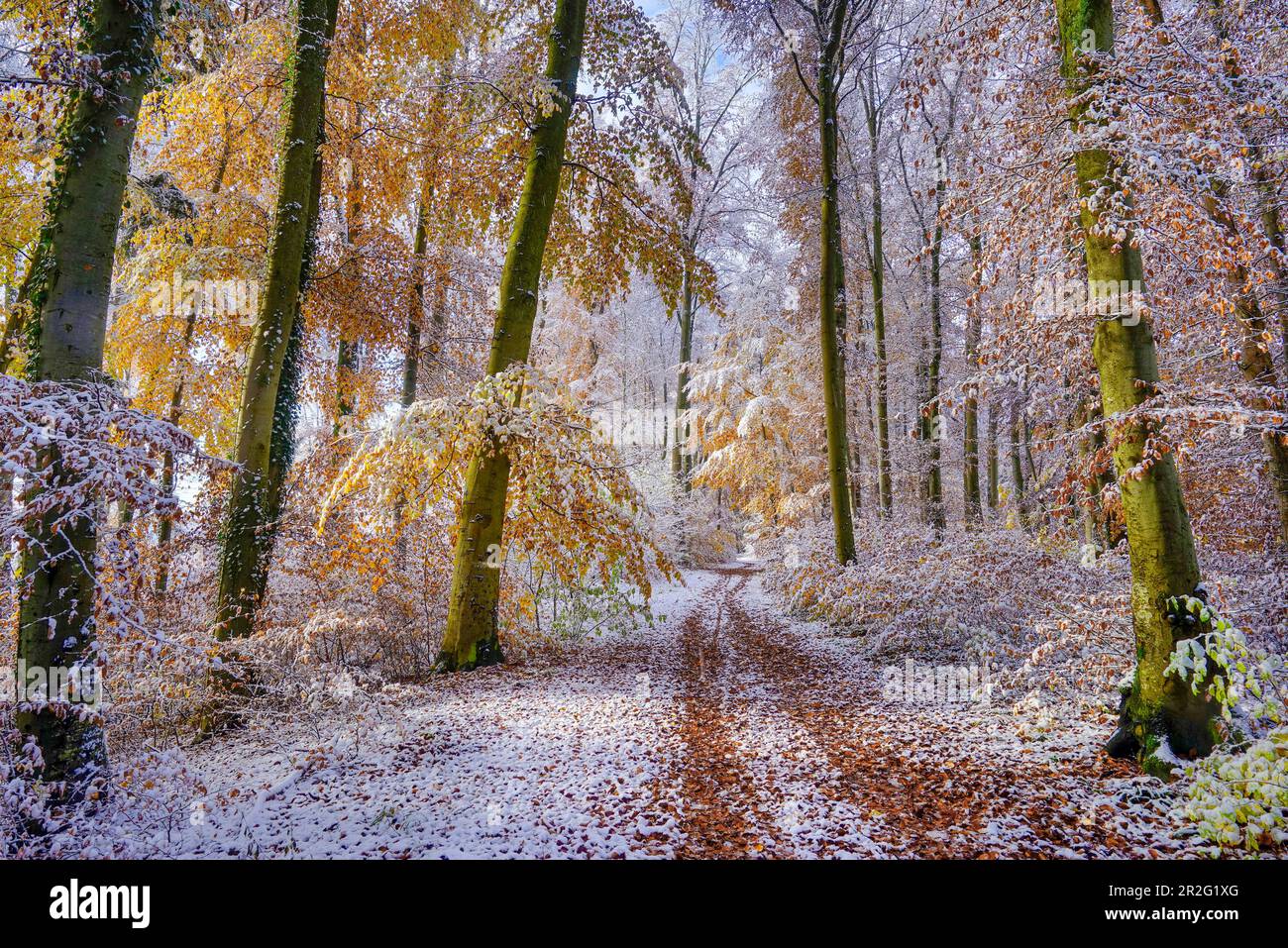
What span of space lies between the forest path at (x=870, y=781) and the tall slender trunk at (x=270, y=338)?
15.3ft

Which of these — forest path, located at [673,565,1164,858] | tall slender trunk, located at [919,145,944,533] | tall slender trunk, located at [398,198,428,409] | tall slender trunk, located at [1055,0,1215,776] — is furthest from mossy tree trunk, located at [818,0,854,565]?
tall slender trunk, located at [398,198,428,409]

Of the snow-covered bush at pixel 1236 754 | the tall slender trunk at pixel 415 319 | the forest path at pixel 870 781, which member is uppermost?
the tall slender trunk at pixel 415 319

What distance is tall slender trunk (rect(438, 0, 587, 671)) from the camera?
7.04 m

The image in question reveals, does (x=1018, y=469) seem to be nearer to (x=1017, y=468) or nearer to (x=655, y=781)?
(x=1017, y=468)

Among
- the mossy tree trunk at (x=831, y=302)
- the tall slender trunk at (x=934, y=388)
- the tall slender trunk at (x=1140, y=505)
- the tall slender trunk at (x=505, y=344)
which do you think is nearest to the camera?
the tall slender trunk at (x=1140, y=505)

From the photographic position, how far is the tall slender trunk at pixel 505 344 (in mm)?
7039

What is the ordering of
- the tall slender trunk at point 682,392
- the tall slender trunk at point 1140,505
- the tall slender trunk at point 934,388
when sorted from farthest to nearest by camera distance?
the tall slender trunk at point 682,392 → the tall slender trunk at point 934,388 → the tall slender trunk at point 1140,505

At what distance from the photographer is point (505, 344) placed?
7.25m

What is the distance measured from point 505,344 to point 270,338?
2.53 m

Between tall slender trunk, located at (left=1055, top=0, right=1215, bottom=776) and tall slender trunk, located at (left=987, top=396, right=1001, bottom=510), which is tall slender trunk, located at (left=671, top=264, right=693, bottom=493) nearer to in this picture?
tall slender trunk, located at (left=987, top=396, right=1001, bottom=510)

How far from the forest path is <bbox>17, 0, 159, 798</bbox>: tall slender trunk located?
3.72m

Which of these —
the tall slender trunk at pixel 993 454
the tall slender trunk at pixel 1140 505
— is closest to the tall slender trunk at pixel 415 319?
the tall slender trunk at pixel 1140 505

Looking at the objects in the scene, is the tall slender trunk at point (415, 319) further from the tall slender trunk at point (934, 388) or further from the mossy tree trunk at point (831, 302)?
the tall slender trunk at point (934, 388)

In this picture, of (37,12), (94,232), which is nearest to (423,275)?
(37,12)
